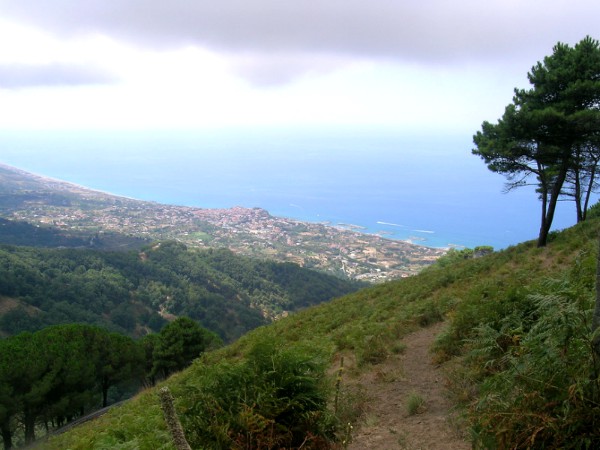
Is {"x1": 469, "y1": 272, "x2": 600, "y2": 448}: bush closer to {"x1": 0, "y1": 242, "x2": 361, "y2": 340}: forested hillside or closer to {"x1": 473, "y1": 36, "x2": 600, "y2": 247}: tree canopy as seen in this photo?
{"x1": 473, "y1": 36, "x2": 600, "y2": 247}: tree canopy

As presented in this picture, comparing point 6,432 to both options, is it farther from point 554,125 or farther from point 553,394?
point 554,125

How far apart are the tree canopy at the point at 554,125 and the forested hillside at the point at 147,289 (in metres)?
34.5

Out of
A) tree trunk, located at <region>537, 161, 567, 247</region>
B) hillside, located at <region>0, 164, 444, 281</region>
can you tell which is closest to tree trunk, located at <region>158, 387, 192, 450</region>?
tree trunk, located at <region>537, 161, 567, 247</region>

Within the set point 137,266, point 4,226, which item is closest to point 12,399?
point 137,266

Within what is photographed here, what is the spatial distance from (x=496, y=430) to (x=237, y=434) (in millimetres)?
1939

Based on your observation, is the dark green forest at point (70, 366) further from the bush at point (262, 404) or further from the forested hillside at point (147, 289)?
the forested hillside at point (147, 289)

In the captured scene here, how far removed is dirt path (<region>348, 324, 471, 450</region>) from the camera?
3824mm

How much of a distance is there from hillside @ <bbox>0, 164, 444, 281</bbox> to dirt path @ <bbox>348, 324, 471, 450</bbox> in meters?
63.3

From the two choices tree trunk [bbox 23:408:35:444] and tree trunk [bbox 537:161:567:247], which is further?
tree trunk [bbox 23:408:35:444]

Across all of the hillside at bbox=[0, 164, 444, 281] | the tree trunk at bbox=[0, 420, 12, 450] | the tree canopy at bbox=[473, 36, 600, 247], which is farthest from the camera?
the hillside at bbox=[0, 164, 444, 281]

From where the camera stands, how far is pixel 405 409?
15.3 ft

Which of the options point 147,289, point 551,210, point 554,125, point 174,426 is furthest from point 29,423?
point 147,289

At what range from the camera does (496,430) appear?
8.27 feet

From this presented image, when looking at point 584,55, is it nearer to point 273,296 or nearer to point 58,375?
point 58,375
